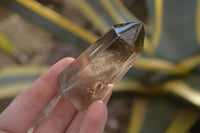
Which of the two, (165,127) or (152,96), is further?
(152,96)

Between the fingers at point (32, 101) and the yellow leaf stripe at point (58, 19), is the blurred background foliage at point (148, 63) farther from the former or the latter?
the fingers at point (32, 101)

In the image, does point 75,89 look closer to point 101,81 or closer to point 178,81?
point 101,81

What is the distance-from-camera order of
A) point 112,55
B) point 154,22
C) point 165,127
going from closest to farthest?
point 112,55 < point 165,127 < point 154,22

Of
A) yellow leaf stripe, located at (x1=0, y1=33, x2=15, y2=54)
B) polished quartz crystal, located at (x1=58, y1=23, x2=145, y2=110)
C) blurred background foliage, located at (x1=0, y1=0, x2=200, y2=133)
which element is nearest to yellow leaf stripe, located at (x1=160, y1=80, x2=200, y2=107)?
blurred background foliage, located at (x1=0, y1=0, x2=200, y2=133)

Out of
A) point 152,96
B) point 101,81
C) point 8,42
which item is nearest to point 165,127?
point 152,96

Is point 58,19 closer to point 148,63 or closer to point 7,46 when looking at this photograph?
point 148,63

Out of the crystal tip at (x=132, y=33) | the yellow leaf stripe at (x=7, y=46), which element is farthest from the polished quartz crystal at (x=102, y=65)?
the yellow leaf stripe at (x=7, y=46)
